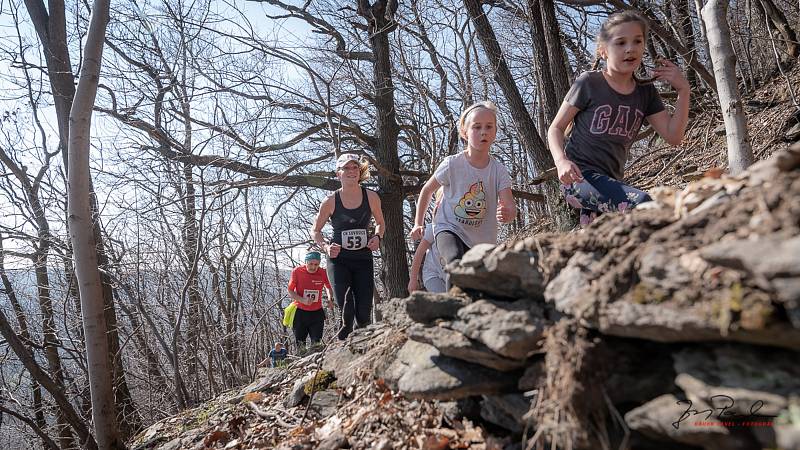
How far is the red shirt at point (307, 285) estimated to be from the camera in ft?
20.0

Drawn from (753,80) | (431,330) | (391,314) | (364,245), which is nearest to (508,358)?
(431,330)

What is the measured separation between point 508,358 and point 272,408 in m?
2.41

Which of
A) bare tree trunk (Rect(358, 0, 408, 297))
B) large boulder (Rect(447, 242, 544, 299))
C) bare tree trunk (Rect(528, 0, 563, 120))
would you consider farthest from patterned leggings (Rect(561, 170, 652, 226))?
bare tree trunk (Rect(358, 0, 408, 297))

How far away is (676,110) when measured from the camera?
3.05 meters

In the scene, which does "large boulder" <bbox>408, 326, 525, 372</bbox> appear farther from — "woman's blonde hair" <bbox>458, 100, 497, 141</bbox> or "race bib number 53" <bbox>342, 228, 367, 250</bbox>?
"race bib number 53" <bbox>342, 228, 367, 250</bbox>

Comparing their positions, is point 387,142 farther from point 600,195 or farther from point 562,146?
point 600,195

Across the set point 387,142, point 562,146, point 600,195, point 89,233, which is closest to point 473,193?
point 562,146

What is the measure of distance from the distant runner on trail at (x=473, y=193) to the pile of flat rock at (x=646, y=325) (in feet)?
4.03

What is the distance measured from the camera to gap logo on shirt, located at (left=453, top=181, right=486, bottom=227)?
11.6ft

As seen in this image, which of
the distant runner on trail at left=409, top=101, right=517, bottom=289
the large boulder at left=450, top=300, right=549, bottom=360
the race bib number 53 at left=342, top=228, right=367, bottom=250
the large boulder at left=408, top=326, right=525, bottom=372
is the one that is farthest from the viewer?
the race bib number 53 at left=342, top=228, right=367, bottom=250

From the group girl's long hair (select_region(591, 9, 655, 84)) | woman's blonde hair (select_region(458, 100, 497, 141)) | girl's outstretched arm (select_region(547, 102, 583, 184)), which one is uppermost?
girl's long hair (select_region(591, 9, 655, 84))

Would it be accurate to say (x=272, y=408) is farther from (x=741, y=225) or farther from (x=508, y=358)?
(x=741, y=225)

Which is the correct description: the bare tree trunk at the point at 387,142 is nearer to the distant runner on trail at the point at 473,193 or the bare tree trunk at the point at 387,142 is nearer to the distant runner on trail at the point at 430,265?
the distant runner on trail at the point at 430,265

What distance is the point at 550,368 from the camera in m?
1.69
